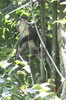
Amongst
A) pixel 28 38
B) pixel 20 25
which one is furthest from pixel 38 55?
pixel 20 25

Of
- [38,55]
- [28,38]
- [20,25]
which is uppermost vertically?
[20,25]

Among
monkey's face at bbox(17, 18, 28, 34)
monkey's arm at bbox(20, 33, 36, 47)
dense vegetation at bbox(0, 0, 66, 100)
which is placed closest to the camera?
dense vegetation at bbox(0, 0, 66, 100)

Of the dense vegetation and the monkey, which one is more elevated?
the monkey

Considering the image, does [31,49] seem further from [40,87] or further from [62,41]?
[40,87]

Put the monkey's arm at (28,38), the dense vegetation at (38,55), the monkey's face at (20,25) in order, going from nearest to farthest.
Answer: the dense vegetation at (38,55) < the monkey's face at (20,25) < the monkey's arm at (28,38)

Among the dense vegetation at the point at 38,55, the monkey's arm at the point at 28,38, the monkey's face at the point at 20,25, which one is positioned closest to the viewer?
the dense vegetation at the point at 38,55

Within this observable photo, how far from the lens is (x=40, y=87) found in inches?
39.0

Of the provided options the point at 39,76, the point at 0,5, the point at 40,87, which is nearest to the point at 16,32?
A: the point at 0,5

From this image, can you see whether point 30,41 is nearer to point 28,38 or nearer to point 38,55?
point 28,38

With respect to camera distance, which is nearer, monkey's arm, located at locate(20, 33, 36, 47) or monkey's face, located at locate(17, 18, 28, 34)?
monkey's face, located at locate(17, 18, 28, 34)

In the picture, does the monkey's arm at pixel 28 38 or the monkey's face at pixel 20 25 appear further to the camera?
the monkey's arm at pixel 28 38

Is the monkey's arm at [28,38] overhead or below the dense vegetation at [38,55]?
overhead

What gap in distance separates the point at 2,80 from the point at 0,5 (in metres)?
1.14

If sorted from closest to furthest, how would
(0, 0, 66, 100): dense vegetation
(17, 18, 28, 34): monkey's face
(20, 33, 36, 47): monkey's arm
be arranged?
(0, 0, 66, 100): dense vegetation → (17, 18, 28, 34): monkey's face → (20, 33, 36, 47): monkey's arm
